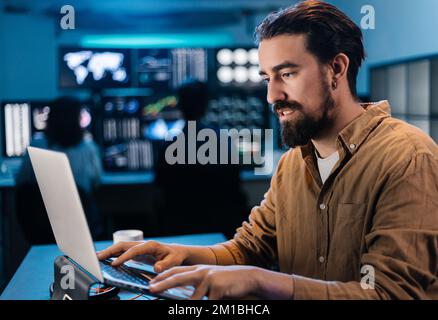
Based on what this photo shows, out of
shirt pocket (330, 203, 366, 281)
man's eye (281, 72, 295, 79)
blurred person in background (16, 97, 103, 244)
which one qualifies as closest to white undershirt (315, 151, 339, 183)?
shirt pocket (330, 203, 366, 281)

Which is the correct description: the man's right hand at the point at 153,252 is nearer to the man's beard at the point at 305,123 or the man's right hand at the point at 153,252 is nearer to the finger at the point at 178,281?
the finger at the point at 178,281

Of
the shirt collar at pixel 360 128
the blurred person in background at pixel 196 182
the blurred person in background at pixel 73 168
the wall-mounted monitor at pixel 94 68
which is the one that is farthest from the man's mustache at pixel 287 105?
the wall-mounted monitor at pixel 94 68

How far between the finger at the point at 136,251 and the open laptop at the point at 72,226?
0.06 ft

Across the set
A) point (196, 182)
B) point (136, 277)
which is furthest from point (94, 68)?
point (136, 277)

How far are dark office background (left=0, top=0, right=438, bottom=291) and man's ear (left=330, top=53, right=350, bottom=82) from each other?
1879 mm

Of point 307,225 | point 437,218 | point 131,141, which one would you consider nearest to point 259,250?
point 307,225

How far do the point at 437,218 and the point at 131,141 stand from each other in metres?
3.85

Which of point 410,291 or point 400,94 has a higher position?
point 400,94

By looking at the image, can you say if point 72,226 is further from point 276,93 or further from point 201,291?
point 276,93

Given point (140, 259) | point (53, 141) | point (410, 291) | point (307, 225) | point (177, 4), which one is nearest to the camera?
point (410, 291)

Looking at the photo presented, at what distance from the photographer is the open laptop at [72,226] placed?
970 mm

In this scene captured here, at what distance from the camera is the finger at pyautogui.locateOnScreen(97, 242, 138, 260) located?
1.28 meters

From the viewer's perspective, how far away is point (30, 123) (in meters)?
4.29

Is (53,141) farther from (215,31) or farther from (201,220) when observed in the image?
(215,31)
